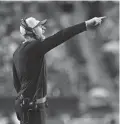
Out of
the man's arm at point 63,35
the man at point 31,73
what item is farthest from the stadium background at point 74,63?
the man's arm at point 63,35

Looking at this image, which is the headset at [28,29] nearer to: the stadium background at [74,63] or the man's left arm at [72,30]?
the man's left arm at [72,30]

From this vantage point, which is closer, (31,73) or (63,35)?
(63,35)

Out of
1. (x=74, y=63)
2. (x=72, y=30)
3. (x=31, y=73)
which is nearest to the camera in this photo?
(x=72, y=30)

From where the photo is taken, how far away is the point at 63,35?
5.22ft

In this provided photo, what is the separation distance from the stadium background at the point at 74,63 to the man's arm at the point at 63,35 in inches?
73.2

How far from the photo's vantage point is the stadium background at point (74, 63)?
3.52 meters

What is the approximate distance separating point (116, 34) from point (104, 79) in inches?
16.6

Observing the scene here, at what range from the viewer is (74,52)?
11.8 feet

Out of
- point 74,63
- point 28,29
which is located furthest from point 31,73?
point 74,63

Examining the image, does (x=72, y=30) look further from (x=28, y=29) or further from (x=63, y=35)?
(x=28, y=29)

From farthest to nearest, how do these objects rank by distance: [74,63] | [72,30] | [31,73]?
[74,63]
[31,73]
[72,30]

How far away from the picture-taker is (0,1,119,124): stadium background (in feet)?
11.5

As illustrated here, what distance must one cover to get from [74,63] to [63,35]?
201 centimetres

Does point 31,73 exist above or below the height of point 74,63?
above
